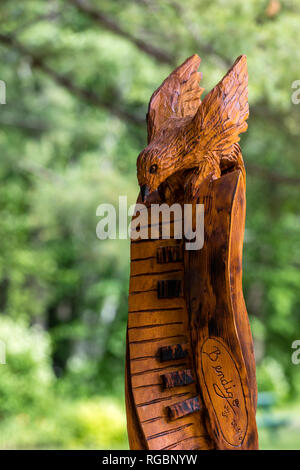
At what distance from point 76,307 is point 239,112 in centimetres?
706

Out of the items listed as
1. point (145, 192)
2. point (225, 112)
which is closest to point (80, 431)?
point (145, 192)

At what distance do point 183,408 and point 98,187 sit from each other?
178 inches

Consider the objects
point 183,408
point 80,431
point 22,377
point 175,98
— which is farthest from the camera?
point 22,377

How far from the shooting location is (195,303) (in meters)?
1.10

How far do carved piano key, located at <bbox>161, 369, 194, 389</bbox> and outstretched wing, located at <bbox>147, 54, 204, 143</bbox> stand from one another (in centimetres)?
57

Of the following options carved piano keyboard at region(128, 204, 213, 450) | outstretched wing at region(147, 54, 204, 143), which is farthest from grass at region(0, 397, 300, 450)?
outstretched wing at region(147, 54, 204, 143)

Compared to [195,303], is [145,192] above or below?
above

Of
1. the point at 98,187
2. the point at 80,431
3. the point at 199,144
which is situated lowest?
the point at 80,431

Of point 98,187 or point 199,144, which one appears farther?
point 98,187

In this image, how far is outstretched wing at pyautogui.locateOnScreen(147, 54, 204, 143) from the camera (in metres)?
1.24

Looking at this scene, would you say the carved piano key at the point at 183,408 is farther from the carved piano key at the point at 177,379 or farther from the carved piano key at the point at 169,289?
the carved piano key at the point at 169,289

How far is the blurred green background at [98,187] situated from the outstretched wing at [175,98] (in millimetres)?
2265

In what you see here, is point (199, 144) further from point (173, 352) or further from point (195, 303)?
point (173, 352)
